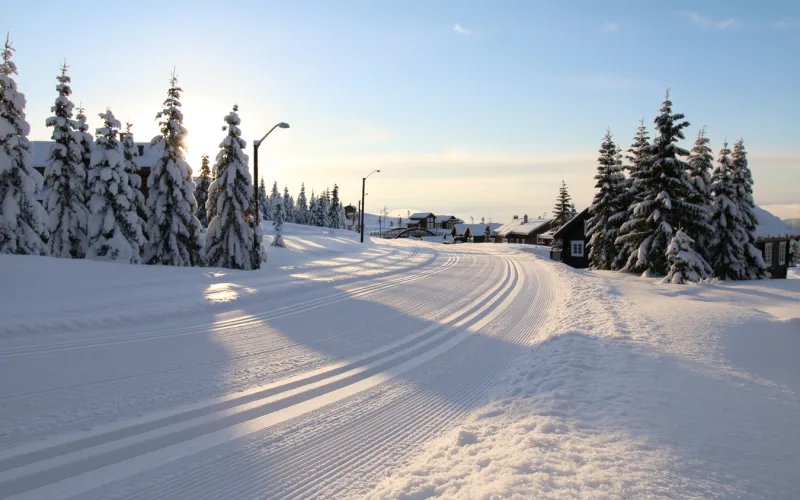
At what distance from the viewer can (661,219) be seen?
83.3 ft

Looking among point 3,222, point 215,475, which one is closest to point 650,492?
point 215,475

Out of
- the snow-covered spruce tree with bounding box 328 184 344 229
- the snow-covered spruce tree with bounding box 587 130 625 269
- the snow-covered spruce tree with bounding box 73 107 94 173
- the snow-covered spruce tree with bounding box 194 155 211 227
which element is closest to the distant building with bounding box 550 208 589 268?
the snow-covered spruce tree with bounding box 587 130 625 269

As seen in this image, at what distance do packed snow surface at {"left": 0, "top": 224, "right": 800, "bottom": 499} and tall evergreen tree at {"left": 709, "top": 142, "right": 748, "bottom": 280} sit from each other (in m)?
22.5

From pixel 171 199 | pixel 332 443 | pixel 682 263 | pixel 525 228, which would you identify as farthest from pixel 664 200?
pixel 525 228

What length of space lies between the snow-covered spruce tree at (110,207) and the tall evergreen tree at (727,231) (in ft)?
124

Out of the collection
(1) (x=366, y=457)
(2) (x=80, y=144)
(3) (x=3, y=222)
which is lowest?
(1) (x=366, y=457)

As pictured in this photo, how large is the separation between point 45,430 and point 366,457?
11.2ft

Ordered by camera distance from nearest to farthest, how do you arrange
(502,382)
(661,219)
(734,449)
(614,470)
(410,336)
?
(614,470) < (734,449) < (502,382) < (410,336) < (661,219)

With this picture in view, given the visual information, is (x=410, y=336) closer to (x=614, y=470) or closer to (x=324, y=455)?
(x=324, y=455)

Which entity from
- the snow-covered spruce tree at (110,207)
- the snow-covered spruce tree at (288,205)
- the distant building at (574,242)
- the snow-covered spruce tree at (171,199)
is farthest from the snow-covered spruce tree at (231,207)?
the snow-covered spruce tree at (288,205)

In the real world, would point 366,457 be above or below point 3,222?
below

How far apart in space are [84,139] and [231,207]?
1015 centimetres

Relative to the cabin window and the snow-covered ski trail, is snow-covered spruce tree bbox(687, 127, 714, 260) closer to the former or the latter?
the cabin window

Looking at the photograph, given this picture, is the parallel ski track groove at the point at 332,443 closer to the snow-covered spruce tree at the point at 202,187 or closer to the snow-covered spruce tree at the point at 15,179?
the snow-covered spruce tree at the point at 15,179
